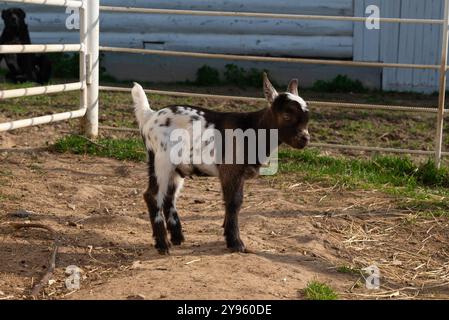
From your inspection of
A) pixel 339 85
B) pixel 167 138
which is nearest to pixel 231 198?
pixel 167 138

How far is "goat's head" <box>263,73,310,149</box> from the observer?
5.52 metres

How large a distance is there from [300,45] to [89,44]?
232 inches

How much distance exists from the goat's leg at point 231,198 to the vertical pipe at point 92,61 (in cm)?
363

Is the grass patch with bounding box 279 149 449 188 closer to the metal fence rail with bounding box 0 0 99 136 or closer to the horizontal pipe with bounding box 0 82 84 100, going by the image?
the metal fence rail with bounding box 0 0 99 136

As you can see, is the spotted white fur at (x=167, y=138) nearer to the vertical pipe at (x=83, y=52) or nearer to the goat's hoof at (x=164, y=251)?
the goat's hoof at (x=164, y=251)

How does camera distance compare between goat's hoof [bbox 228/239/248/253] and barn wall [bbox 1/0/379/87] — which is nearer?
goat's hoof [bbox 228/239/248/253]

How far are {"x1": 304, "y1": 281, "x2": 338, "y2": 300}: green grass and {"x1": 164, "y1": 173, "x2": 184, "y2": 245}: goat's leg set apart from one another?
4.09ft

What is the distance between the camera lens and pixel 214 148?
569 cm

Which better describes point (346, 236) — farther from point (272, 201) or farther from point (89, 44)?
point (89, 44)

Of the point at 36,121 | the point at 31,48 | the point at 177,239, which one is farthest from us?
the point at 36,121

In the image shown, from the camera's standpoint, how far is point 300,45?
14000mm

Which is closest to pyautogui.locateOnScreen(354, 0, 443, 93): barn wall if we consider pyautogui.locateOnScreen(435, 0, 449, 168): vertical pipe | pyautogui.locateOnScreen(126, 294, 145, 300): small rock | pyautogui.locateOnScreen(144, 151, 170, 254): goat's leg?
pyautogui.locateOnScreen(435, 0, 449, 168): vertical pipe

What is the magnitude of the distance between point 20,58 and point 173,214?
26.3ft

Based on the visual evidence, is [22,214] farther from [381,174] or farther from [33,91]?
[381,174]
